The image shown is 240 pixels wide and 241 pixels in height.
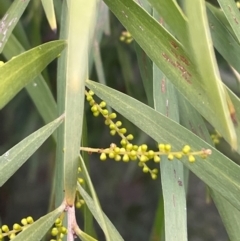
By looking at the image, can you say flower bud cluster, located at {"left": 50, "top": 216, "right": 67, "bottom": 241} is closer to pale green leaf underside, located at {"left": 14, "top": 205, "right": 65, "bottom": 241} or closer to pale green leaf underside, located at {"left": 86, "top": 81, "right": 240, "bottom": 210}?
pale green leaf underside, located at {"left": 14, "top": 205, "right": 65, "bottom": 241}

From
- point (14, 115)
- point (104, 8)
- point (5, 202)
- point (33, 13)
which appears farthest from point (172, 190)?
point (5, 202)

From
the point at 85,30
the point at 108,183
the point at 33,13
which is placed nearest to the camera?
the point at 85,30

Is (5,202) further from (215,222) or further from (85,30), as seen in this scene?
(85,30)

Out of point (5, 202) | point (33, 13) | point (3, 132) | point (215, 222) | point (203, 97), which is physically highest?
point (33, 13)

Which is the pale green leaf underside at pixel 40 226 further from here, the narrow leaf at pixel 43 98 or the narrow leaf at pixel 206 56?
the narrow leaf at pixel 43 98

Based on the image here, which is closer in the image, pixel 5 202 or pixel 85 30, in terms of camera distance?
pixel 85 30

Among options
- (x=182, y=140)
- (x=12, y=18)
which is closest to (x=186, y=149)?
(x=182, y=140)
